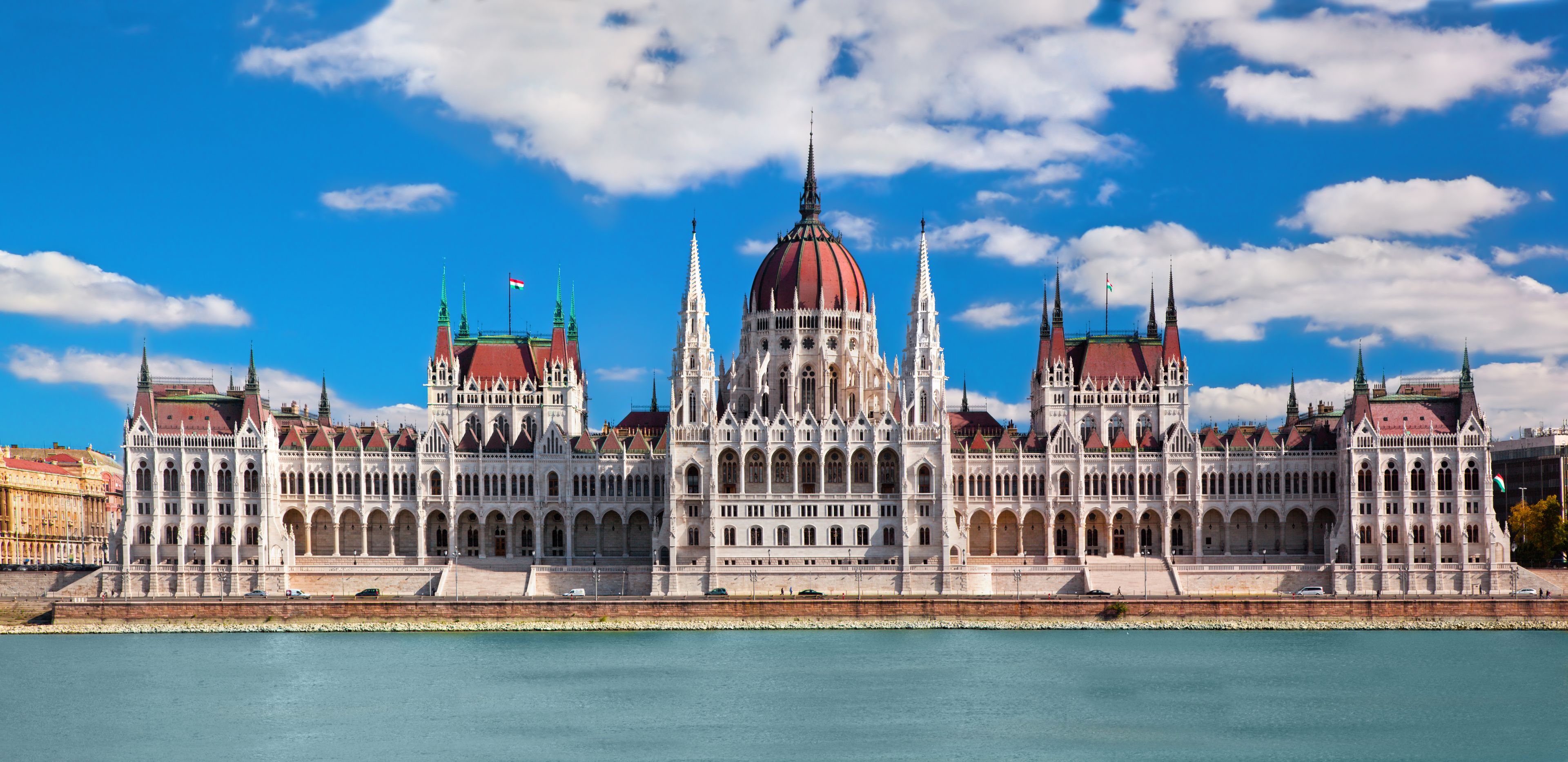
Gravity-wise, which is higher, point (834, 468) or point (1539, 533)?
point (834, 468)

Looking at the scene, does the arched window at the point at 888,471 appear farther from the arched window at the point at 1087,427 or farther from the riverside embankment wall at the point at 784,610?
the arched window at the point at 1087,427

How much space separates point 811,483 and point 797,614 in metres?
14.7

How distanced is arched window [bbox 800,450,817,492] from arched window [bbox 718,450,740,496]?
4545mm

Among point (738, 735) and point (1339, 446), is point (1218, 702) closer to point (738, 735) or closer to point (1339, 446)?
point (738, 735)

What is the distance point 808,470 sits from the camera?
13088 cm

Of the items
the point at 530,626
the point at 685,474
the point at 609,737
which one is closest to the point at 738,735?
the point at 609,737

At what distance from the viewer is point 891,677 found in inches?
3647

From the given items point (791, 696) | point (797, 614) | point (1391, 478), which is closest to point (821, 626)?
point (797, 614)

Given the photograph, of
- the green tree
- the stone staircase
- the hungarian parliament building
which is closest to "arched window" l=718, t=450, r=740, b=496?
the hungarian parliament building

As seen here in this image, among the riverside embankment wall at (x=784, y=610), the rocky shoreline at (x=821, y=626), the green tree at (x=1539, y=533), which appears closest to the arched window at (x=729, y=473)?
the riverside embankment wall at (x=784, y=610)

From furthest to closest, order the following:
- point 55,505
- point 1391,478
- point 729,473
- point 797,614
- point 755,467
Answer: point 55,505, point 755,467, point 729,473, point 1391,478, point 797,614

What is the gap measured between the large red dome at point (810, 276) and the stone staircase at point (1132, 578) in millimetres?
28748

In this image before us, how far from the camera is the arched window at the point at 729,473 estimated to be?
12938 centimetres

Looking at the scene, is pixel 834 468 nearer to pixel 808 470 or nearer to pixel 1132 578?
pixel 808 470
